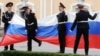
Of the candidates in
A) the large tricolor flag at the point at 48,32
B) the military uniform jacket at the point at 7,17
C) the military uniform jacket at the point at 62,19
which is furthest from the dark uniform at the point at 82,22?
the military uniform jacket at the point at 7,17

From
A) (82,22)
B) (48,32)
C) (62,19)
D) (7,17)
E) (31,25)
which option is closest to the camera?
(82,22)

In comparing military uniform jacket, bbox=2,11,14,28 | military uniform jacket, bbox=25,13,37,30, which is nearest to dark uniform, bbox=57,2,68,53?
military uniform jacket, bbox=25,13,37,30

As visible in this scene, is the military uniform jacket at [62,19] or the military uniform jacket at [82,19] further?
the military uniform jacket at [62,19]

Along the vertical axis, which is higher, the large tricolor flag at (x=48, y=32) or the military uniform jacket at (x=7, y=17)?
the military uniform jacket at (x=7, y=17)

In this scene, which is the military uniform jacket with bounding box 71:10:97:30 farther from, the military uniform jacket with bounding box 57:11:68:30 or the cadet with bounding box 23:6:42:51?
the cadet with bounding box 23:6:42:51

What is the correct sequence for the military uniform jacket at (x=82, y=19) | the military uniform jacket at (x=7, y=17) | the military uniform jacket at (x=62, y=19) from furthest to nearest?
1. the military uniform jacket at (x=7, y=17)
2. the military uniform jacket at (x=62, y=19)
3. the military uniform jacket at (x=82, y=19)

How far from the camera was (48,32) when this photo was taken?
18.3 meters

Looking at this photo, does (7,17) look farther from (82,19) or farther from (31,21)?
(82,19)

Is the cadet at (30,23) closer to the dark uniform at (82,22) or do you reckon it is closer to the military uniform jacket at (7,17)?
the military uniform jacket at (7,17)

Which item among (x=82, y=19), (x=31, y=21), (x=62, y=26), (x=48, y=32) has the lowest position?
(x=48, y=32)

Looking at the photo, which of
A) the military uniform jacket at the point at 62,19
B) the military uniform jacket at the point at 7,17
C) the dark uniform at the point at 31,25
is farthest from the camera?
the military uniform jacket at the point at 7,17

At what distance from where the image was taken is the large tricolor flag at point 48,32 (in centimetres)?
1764

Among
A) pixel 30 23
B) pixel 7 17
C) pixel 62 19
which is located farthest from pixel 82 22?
pixel 7 17

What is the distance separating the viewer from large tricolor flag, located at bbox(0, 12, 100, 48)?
57.9 feet
